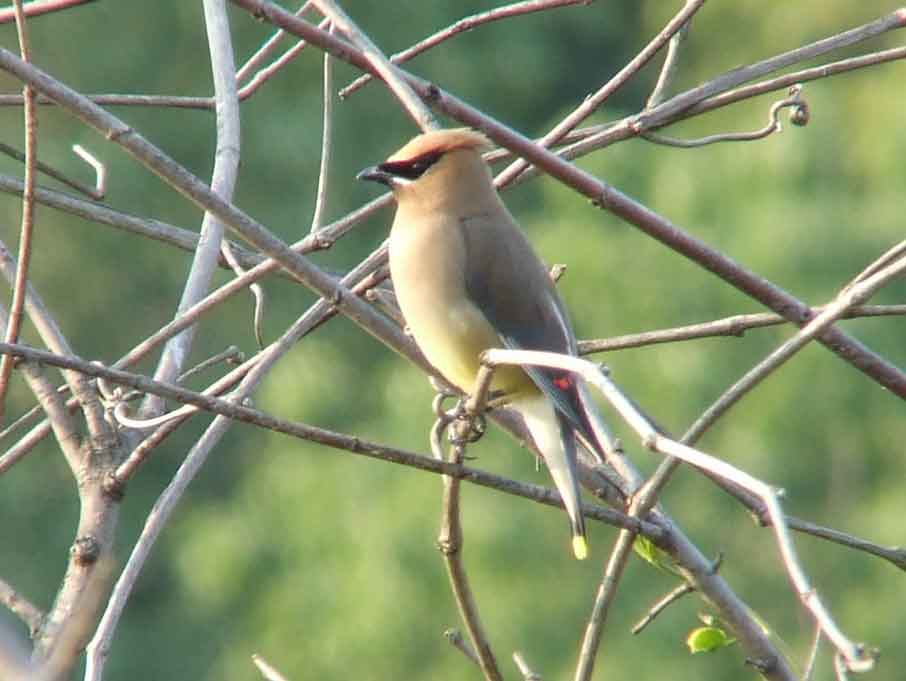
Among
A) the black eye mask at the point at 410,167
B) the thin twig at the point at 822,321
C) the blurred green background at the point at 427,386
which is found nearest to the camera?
the thin twig at the point at 822,321

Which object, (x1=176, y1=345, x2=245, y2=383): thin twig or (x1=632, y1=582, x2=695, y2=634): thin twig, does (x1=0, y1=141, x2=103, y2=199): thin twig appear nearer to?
(x1=176, y1=345, x2=245, y2=383): thin twig

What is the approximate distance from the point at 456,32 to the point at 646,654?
12.4 metres

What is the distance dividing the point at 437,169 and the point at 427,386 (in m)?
10.7

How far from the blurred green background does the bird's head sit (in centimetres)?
938

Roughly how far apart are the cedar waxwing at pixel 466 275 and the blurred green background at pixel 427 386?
9.38 meters

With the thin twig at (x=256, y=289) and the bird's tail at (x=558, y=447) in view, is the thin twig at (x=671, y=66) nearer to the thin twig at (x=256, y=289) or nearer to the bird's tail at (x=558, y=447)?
the bird's tail at (x=558, y=447)

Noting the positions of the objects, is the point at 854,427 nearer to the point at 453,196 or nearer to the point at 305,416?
the point at 305,416

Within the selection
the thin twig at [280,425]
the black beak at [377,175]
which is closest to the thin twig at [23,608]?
the thin twig at [280,425]

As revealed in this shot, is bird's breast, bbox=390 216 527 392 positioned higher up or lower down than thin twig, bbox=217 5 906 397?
higher up

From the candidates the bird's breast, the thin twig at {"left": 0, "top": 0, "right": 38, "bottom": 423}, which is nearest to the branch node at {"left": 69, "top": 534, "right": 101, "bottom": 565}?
the thin twig at {"left": 0, "top": 0, "right": 38, "bottom": 423}

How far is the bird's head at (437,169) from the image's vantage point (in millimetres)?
3889

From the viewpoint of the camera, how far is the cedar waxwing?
3.71 metres

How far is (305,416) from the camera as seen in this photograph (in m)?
18.5

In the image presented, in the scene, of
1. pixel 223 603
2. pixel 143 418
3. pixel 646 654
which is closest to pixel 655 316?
pixel 646 654
